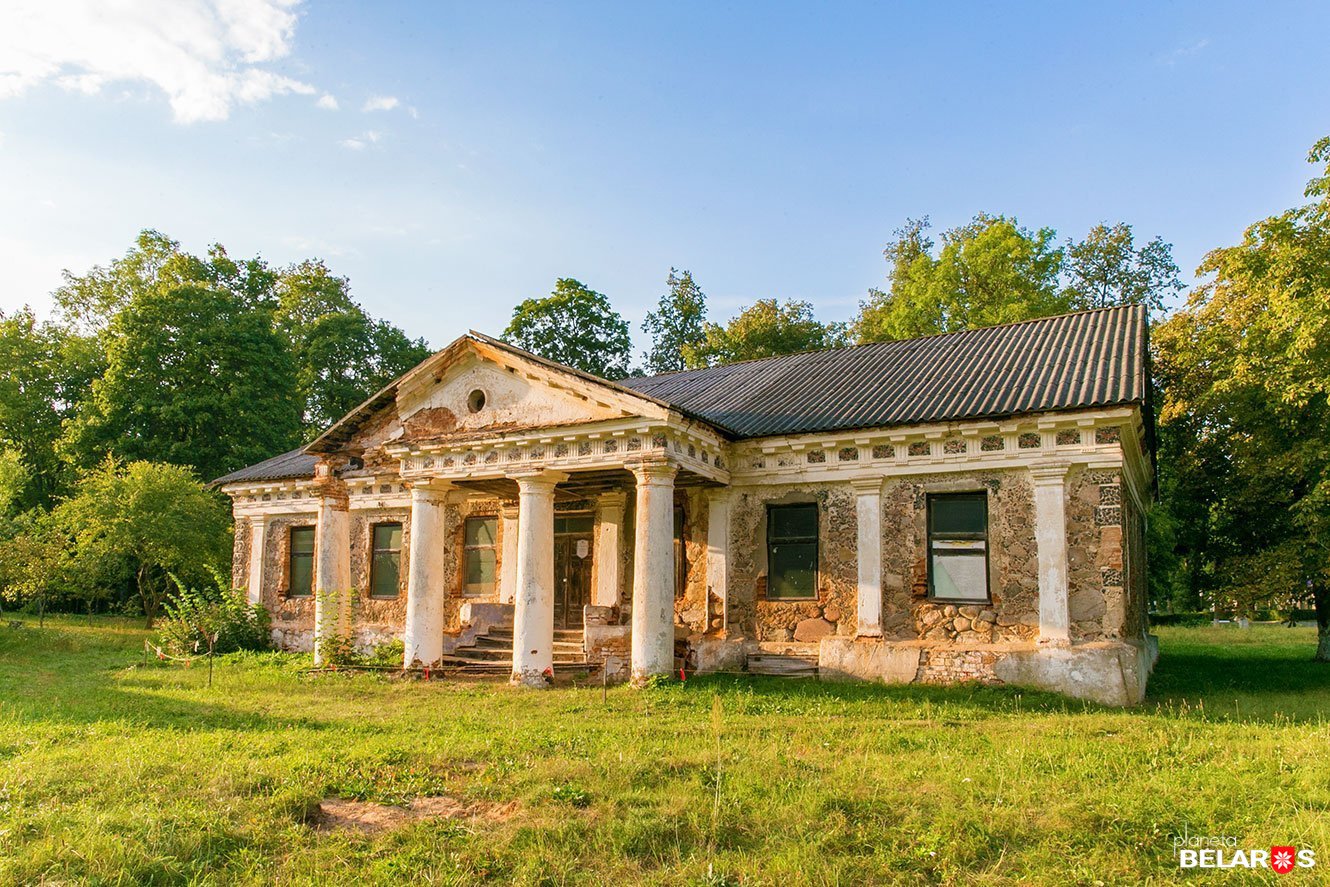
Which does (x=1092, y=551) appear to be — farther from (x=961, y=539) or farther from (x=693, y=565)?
(x=693, y=565)

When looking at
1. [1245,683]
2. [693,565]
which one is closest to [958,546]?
[693,565]

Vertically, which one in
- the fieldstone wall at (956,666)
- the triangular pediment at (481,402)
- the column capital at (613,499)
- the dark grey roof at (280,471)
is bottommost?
the fieldstone wall at (956,666)

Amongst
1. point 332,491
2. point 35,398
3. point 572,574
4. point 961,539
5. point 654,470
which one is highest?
point 35,398

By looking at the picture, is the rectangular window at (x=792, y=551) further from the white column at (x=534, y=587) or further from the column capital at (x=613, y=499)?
the white column at (x=534, y=587)

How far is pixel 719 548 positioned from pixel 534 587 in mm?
3277

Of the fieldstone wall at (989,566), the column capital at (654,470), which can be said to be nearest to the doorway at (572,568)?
the column capital at (654,470)

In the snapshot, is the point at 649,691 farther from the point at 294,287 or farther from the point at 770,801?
the point at 294,287

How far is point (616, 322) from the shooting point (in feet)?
127

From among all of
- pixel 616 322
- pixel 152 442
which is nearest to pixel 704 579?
pixel 616 322

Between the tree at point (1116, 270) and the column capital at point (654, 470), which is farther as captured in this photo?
the tree at point (1116, 270)

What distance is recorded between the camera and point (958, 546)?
1419 cm

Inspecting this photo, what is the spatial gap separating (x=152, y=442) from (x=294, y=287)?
12.6 m

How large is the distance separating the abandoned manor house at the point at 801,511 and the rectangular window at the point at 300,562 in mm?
3822

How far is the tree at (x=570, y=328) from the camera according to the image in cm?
3772
